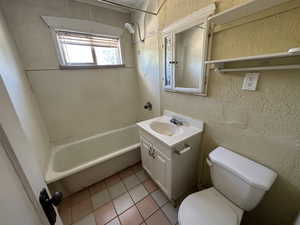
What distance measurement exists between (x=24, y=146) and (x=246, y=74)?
1316 mm

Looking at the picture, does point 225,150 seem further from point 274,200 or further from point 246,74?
point 246,74

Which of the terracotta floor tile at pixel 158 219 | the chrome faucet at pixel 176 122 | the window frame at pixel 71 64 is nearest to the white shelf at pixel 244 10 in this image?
the chrome faucet at pixel 176 122

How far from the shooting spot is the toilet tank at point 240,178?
0.83 metres

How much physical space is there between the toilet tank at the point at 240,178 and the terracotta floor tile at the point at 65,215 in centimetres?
154

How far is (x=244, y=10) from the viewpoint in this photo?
2.56 feet

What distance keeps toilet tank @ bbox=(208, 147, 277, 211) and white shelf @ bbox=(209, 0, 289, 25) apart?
105 cm

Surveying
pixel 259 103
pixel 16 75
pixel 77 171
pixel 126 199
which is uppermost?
pixel 16 75

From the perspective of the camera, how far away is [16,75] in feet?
4.09

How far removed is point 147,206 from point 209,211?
74 cm

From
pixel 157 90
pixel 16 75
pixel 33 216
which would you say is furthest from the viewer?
pixel 157 90

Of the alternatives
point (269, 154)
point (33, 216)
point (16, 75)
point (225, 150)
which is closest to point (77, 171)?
point (33, 216)

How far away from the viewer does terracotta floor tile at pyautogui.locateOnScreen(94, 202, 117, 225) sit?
1.28 meters

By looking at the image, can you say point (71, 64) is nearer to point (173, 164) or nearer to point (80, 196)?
point (80, 196)

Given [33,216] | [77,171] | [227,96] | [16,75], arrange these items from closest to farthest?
[33,216]
[227,96]
[16,75]
[77,171]
